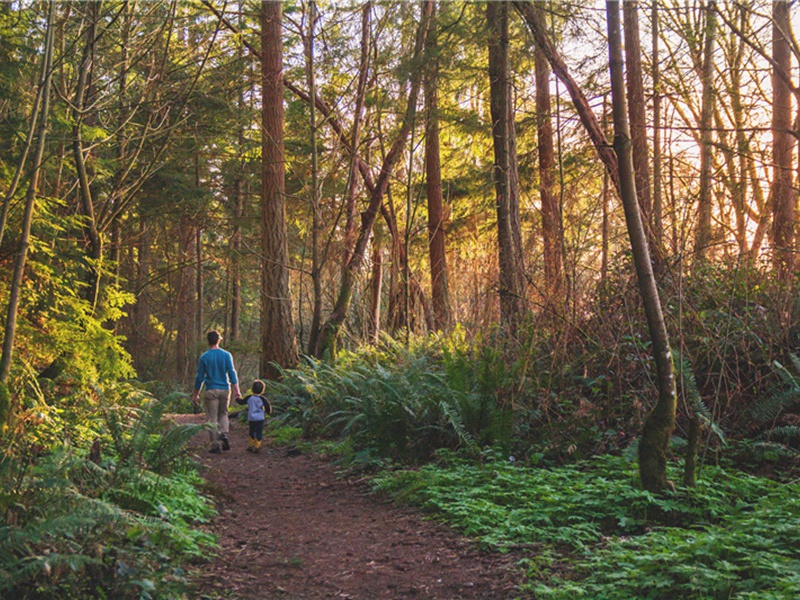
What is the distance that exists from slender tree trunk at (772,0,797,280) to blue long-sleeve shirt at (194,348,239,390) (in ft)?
24.6


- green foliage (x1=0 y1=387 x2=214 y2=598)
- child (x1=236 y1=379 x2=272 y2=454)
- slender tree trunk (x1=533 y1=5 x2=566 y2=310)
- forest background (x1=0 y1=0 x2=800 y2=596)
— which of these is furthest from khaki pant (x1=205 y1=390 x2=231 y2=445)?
slender tree trunk (x1=533 y1=5 x2=566 y2=310)

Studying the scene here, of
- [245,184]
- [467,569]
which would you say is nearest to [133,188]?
[467,569]

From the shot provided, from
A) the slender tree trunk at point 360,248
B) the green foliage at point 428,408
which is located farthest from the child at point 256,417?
the slender tree trunk at point 360,248

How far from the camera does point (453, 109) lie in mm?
15297

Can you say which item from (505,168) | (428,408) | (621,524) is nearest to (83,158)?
(428,408)

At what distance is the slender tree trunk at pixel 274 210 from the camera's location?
1450 centimetres

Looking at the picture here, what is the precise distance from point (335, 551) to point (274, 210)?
34.8 feet

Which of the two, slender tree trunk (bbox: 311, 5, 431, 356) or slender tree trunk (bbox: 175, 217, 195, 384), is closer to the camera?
slender tree trunk (bbox: 311, 5, 431, 356)

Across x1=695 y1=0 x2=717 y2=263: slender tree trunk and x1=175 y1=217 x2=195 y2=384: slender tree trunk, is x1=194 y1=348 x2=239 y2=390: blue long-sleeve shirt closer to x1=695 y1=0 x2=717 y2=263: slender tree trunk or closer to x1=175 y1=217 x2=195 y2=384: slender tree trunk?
x1=695 y1=0 x2=717 y2=263: slender tree trunk

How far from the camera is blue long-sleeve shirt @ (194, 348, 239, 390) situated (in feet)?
30.3

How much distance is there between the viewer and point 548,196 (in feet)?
37.1

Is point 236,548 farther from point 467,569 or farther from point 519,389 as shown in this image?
point 519,389

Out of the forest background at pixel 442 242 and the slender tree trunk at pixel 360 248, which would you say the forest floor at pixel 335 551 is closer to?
the forest background at pixel 442 242

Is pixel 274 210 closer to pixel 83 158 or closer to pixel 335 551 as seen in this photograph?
pixel 83 158
